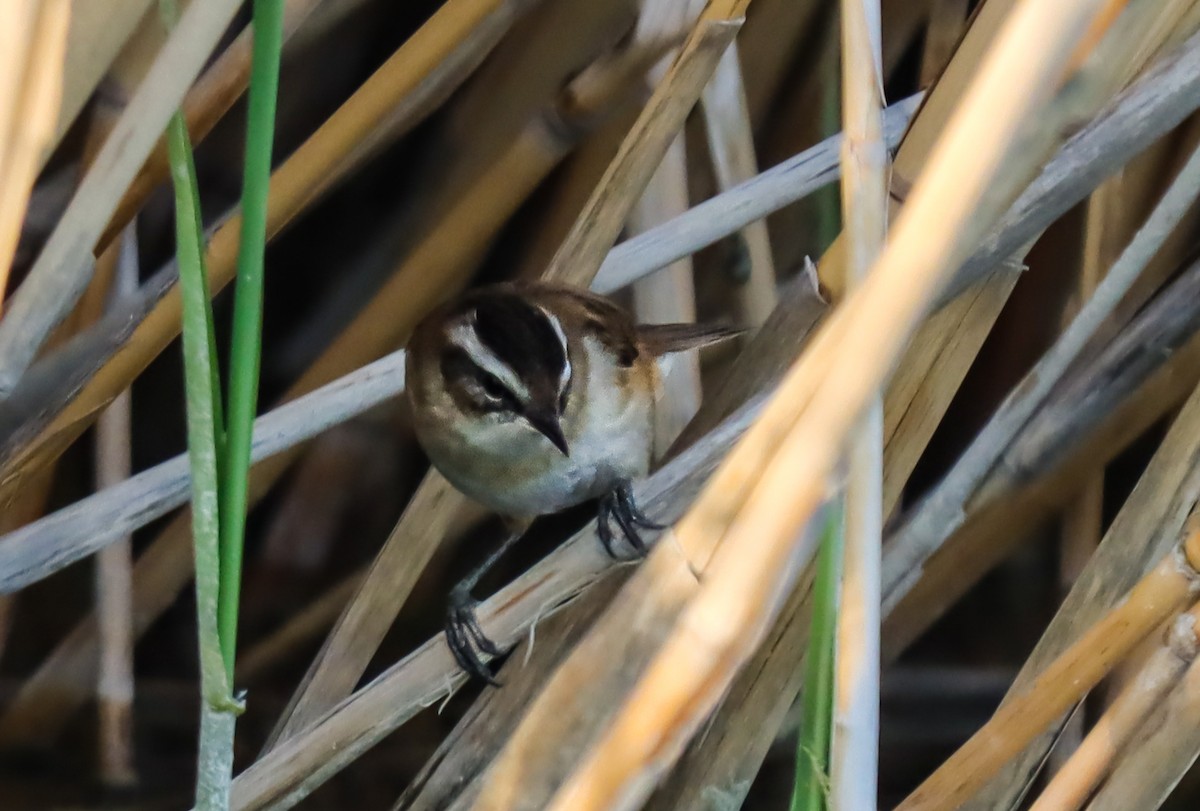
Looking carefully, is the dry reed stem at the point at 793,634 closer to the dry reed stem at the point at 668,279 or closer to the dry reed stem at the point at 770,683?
the dry reed stem at the point at 770,683

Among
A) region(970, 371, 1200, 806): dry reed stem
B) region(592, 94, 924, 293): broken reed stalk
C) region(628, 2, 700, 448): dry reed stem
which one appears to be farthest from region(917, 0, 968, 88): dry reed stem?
region(970, 371, 1200, 806): dry reed stem

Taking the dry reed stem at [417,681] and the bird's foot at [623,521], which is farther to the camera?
the bird's foot at [623,521]

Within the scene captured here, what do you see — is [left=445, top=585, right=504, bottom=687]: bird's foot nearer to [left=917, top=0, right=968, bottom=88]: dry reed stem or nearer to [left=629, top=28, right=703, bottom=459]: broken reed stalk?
[left=629, top=28, right=703, bottom=459]: broken reed stalk

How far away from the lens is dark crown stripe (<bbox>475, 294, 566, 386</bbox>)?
1051 mm

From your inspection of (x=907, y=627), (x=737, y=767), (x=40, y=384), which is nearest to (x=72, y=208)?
(x=40, y=384)

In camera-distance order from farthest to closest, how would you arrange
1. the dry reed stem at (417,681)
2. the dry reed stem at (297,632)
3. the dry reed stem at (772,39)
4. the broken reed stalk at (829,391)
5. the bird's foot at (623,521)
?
1. the dry reed stem at (297,632)
2. the dry reed stem at (772,39)
3. the bird's foot at (623,521)
4. the dry reed stem at (417,681)
5. the broken reed stalk at (829,391)

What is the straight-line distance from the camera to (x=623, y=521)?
104 centimetres

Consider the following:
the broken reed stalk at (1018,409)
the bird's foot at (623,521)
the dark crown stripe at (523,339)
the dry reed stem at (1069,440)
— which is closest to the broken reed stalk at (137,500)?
the dark crown stripe at (523,339)

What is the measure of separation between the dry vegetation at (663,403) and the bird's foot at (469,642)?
41mm

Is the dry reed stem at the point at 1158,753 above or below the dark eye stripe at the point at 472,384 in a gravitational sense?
below

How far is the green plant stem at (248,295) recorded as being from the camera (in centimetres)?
55

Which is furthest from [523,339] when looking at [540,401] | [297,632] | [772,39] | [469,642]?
[297,632]

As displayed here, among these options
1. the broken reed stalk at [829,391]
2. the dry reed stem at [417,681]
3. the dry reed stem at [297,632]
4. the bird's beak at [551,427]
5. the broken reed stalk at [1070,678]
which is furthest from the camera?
the dry reed stem at [297,632]

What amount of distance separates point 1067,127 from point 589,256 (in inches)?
26.8
